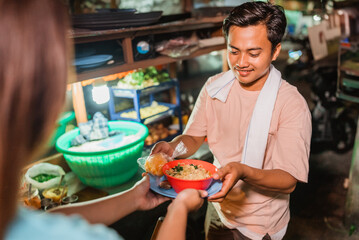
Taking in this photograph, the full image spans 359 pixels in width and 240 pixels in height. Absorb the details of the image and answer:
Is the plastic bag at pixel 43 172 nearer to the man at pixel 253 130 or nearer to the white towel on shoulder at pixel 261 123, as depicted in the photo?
the man at pixel 253 130

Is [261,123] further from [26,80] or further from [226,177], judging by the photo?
[26,80]

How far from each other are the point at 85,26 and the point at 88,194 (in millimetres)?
1561

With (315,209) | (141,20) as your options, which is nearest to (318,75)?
(315,209)

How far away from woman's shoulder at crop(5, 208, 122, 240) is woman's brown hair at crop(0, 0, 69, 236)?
1.2 inches

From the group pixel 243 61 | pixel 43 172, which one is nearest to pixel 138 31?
pixel 243 61

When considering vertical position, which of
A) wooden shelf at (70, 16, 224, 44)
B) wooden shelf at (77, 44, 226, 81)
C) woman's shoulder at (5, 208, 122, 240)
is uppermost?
wooden shelf at (70, 16, 224, 44)

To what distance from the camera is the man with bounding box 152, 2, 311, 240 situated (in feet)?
6.19

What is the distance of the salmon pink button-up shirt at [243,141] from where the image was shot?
6.24 ft

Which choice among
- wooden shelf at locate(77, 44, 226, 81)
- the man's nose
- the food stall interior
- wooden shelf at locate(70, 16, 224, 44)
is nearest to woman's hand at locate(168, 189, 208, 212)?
the food stall interior

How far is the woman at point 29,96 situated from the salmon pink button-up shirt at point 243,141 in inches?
54.7

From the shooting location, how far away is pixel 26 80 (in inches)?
30.7

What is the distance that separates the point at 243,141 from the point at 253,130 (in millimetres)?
175

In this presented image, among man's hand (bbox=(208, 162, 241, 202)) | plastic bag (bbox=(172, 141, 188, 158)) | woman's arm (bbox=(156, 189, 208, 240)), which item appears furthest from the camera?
plastic bag (bbox=(172, 141, 188, 158))

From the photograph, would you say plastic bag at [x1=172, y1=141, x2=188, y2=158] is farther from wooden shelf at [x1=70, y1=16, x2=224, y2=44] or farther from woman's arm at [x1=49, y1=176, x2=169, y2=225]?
wooden shelf at [x1=70, y1=16, x2=224, y2=44]
